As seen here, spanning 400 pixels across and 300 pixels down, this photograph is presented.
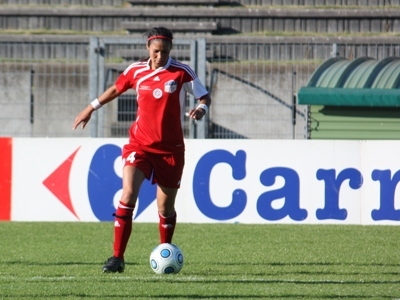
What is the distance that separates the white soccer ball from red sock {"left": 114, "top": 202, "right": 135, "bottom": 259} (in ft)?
0.95

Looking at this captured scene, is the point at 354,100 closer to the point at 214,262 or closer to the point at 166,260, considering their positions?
the point at 214,262

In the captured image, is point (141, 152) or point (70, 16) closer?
point (141, 152)

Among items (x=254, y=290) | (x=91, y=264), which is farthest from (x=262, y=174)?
(x=254, y=290)

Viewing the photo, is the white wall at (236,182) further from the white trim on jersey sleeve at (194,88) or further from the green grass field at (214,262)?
the white trim on jersey sleeve at (194,88)

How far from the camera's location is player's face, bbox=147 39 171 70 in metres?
7.85

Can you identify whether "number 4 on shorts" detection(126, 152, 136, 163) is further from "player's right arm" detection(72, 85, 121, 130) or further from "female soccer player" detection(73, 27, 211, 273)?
"player's right arm" detection(72, 85, 121, 130)

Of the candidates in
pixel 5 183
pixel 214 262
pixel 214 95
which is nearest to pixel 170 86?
pixel 214 262

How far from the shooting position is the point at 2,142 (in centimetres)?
1316

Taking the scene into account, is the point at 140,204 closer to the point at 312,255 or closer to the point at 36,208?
the point at 36,208

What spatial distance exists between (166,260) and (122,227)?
515 mm

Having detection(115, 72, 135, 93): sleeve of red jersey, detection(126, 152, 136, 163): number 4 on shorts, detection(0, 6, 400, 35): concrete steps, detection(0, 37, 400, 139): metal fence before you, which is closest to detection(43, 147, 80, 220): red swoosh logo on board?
detection(0, 37, 400, 139): metal fence

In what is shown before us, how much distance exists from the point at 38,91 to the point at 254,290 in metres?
8.83

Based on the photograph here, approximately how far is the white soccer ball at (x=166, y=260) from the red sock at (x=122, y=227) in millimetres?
290

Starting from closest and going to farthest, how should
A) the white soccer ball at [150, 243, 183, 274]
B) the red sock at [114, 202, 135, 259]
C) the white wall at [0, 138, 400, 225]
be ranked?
the white soccer ball at [150, 243, 183, 274] < the red sock at [114, 202, 135, 259] < the white wall at [0, 138, 400, 225]
